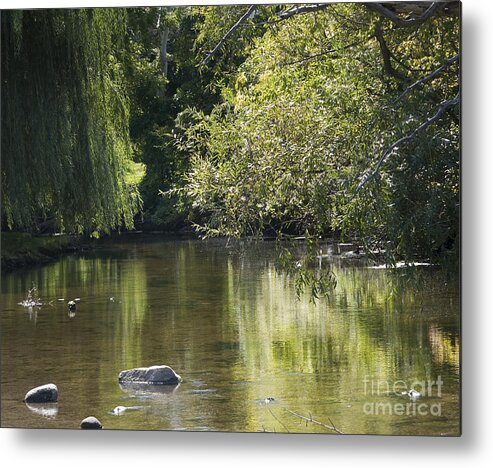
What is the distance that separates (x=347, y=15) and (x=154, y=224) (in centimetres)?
151

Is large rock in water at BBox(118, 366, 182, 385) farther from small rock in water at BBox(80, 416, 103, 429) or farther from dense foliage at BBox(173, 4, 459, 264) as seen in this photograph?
dense foliage at BBox(173, 4, 459, 264)

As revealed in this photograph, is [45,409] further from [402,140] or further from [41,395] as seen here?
[402,140]

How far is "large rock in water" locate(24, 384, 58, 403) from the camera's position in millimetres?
5832

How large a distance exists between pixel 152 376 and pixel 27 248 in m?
0.98

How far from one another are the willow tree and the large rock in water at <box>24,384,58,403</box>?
0.88 meters

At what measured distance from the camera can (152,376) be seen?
5.86m

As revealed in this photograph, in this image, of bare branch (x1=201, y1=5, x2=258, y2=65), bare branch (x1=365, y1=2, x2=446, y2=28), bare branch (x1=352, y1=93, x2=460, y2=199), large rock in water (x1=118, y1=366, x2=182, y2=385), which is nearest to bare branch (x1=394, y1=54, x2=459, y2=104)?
bare branch (x1=352, y1=93, x2=460, y2=199)

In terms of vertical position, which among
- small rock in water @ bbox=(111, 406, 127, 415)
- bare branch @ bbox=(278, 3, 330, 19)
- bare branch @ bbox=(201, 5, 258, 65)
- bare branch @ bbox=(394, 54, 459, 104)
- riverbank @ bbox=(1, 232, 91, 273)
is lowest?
small rock in water @ bbox=(111, 406, 127, 415)

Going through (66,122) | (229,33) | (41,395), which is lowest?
(41,395)

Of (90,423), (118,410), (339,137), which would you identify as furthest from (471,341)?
(90,423)

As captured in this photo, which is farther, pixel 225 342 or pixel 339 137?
pixel 225 342

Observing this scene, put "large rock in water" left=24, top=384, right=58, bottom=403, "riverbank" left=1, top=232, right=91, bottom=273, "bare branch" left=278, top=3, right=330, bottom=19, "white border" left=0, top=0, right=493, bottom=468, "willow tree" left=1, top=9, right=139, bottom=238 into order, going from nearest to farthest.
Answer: "white border" left=0, top=0, right=493, bottom=468 → "bare branch" left=278, top=3, right=330, bottom=19 → "large rock in water" left=24, top=384, right=58, bottom=403 → "riverbank" left=1, top=232, right=91, bottom=273 → "willow tree" left=1, top=9, right=139, bottom=238

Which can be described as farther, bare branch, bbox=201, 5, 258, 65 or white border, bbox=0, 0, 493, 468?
bare branch, bbox=201, 5, 258, 65

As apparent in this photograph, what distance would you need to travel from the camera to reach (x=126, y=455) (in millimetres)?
5660
